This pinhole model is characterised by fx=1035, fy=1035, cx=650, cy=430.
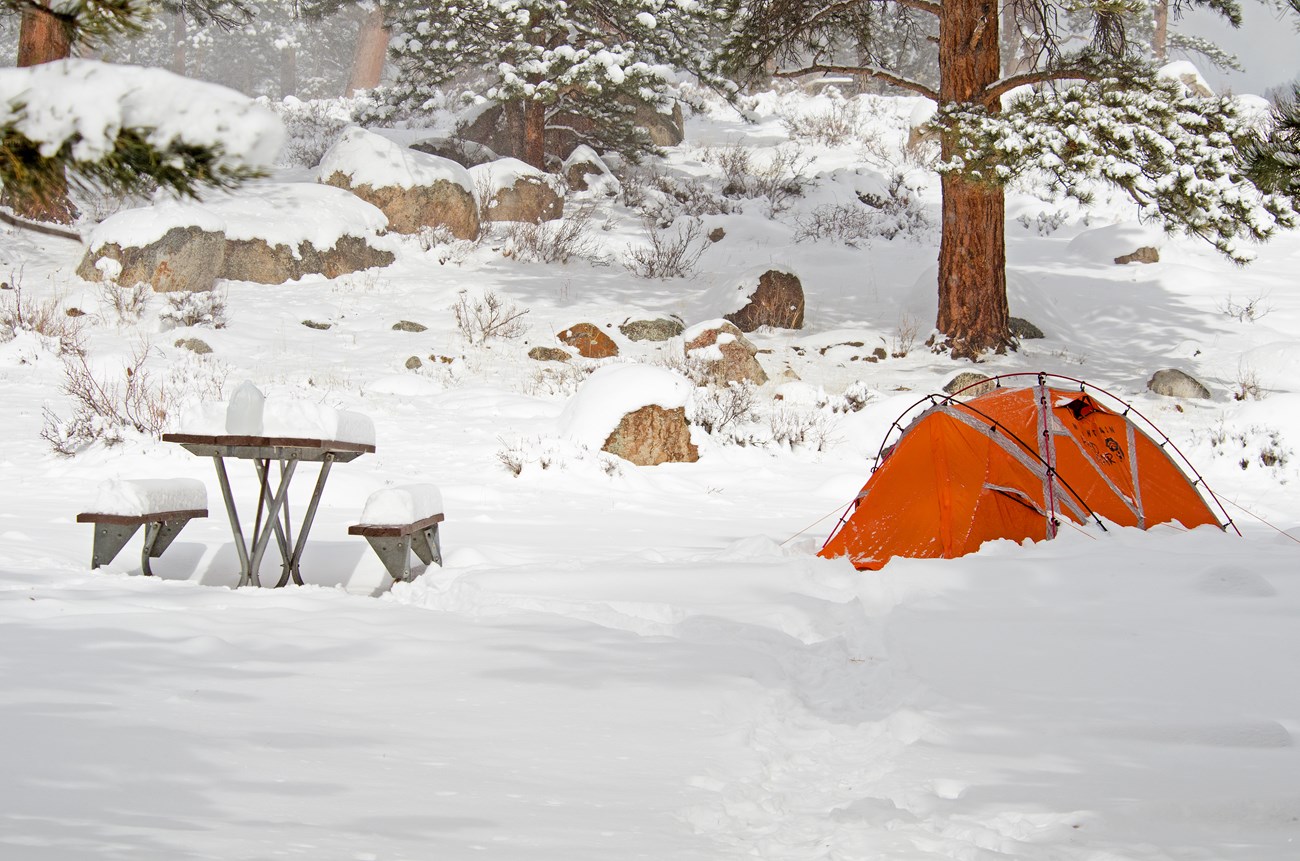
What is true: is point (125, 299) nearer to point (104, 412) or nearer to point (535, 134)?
point (104, 412)

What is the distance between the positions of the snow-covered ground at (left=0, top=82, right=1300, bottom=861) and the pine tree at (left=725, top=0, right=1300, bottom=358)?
7.07ft

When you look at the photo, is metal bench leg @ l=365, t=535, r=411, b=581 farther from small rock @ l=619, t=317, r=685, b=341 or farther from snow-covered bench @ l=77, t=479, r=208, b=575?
small rock @ l=619, t=317, r=685, b=341

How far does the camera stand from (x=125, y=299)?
44.2ft

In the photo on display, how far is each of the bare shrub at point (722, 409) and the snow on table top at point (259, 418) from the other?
5626 millimetres

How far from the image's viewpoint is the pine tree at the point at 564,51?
16422mm

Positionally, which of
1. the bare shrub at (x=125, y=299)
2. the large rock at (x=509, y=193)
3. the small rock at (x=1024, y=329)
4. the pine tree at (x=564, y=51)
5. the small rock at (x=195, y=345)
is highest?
the pine tree at (x=564, y=51)

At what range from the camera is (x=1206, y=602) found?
15.8 ft

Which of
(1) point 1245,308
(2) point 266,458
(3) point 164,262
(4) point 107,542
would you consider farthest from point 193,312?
(1) point 1245,308

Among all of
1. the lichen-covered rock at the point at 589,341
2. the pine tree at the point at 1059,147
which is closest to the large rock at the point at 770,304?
the lichen-covered rock at the point at 589,341

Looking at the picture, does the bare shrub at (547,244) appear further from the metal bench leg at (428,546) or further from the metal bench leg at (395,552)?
the metal bench leg at (395,552)

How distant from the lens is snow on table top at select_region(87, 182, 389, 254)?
566 inches

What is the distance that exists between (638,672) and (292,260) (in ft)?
42.7

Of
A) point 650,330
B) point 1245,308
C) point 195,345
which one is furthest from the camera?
point 1245,308

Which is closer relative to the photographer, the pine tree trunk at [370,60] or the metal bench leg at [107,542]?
the metal bench leg at [107,542]
